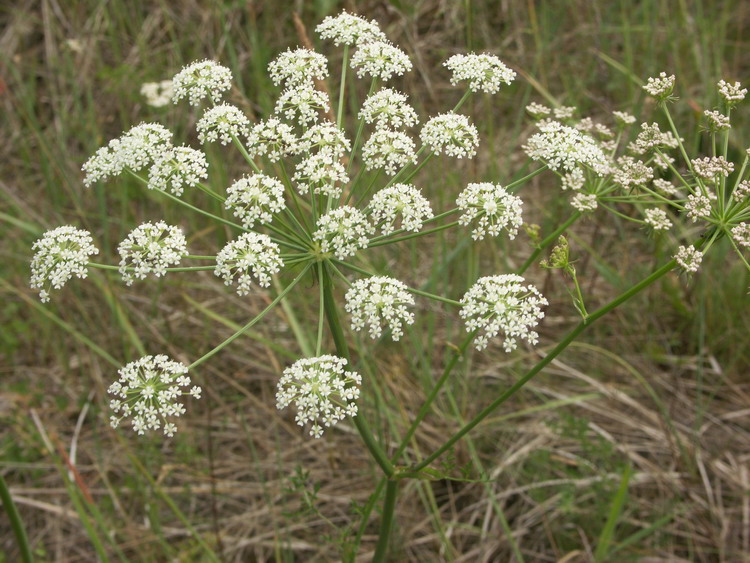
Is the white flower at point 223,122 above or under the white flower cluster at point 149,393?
above

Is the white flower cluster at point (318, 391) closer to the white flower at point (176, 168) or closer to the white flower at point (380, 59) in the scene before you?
the white flower at point (176, 168)

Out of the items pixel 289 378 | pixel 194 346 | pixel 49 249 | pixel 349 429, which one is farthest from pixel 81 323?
pixel 289 378

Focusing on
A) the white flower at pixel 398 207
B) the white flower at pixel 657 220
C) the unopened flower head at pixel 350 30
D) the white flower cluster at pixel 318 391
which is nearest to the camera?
the white flower cluster at pixel 318 391

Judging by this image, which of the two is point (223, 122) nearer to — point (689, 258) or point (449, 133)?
point (449, 133)

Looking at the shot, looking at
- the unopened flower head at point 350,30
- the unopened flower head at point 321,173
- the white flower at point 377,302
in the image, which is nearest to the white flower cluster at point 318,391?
the white flower at point 377,302

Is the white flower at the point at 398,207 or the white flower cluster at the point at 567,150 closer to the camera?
the white flower at the point at 398,207

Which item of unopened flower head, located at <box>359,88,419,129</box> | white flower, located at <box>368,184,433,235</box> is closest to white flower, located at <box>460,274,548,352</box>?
white flower, located at <box>368,184,433,235</box>

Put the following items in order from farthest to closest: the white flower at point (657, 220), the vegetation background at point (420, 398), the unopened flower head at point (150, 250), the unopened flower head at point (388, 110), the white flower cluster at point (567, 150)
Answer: the vegetation background at point (420, 398), the unopened flower head at point (388, 110), the white flower cluster at point (567, 150), the white flower at point (657, 220), the unopened flower head at point (150, 250)

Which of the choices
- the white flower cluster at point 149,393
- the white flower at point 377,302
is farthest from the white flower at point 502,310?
the white flower cluster at point 149,393

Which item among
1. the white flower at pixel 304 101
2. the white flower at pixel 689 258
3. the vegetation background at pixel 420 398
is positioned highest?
the white flower at pixel 304 101
